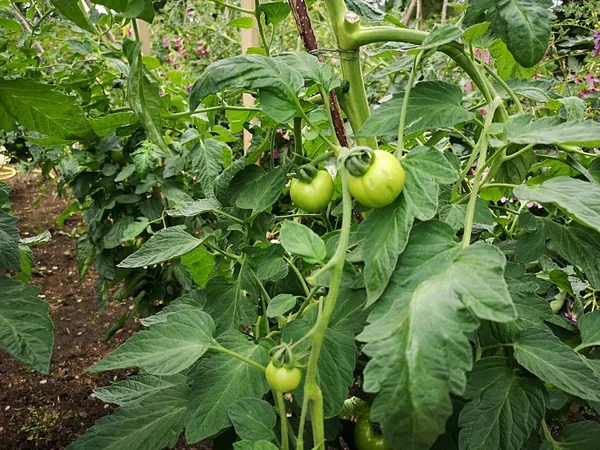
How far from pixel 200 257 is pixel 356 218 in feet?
0.90

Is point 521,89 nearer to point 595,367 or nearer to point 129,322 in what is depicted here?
point 595,367

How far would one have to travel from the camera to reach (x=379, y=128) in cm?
55

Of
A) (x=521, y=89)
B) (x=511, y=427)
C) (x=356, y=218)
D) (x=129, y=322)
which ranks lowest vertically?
(x=129, y=322)

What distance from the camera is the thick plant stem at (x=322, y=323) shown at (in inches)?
18.1

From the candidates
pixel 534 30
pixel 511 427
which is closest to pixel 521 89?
pixel 534 30

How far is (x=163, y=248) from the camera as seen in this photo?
0.70 meters

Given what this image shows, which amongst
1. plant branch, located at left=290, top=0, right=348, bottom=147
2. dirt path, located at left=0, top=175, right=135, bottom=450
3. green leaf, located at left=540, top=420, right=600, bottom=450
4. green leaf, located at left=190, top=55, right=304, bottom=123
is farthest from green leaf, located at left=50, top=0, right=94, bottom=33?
dirt path, located at left=0, top=175, right=135, bottom=450

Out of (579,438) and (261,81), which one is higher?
(261,81)

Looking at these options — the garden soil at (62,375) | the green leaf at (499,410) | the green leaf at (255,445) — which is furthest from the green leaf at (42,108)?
the garden soil at (62,375)

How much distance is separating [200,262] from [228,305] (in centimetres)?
17

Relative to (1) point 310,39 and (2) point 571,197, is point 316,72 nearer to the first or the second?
(1) point 310,39

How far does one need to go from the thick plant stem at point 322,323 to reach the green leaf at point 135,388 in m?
0.29

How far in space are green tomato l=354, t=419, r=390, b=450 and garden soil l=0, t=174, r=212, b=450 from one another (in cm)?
103

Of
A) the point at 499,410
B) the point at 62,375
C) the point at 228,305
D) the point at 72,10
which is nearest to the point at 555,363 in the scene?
the point at 499,410
